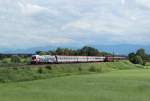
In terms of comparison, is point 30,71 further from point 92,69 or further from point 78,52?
point 78,52

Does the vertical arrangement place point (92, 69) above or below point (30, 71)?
below

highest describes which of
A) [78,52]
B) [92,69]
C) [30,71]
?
[78,52]

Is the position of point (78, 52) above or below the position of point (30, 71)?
above

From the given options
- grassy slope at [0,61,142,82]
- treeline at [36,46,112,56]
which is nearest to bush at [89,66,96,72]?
grassy slope at [0,61,142,82]

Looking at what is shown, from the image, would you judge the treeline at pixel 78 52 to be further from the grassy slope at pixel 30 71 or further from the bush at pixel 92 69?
the grassy slope at pixel 30 71

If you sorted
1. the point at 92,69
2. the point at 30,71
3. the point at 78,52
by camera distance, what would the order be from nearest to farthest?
the point at 30,71
the point at 92,69
the point at 78,52

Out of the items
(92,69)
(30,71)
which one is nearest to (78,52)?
(92,69)

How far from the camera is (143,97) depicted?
29891 millimetres

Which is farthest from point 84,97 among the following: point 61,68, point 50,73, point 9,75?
point 61,68

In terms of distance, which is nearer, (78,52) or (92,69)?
(92,69)

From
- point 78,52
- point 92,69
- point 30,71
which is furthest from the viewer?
point 78,52

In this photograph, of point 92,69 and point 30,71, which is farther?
point 92,69

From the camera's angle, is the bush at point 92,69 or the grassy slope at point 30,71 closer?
the grassy slope at point 30,71

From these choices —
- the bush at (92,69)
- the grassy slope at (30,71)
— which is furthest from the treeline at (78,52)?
the grassy slope at (30,71)
